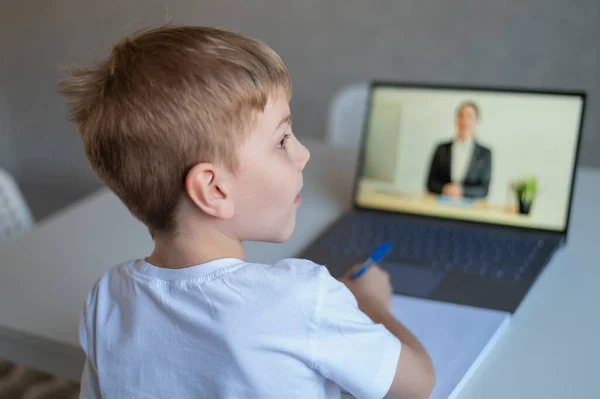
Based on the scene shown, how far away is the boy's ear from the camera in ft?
2.38

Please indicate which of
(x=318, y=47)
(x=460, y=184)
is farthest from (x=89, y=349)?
(x=318, y=47)

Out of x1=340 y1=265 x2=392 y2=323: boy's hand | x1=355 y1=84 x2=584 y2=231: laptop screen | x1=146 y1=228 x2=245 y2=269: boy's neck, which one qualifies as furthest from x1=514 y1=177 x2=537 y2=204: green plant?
x1=146 y1=228 x2=245 y2=269: boy's neck

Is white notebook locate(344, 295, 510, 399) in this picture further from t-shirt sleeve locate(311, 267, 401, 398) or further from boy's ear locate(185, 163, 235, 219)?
boy's ear locate(185, 163, 235, 219)

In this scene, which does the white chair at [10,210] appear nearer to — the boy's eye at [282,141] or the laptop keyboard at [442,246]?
the laptop keyboard at [442,246]

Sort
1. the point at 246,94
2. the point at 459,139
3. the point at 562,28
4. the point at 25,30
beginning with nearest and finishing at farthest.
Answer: the point at 246,94 → the point at 459,139 → the point at 562,28 → the point at 25,30

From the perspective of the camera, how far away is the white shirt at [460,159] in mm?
1312

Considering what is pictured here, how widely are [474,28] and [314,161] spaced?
109 centimetres

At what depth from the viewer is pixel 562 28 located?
233 centimetres

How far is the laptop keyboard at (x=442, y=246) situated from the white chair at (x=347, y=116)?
683 mm

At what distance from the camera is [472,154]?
1313 mm

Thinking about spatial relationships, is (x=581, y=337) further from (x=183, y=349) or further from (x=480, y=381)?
(x=183, y=349)

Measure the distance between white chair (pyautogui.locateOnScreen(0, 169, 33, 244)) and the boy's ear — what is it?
0.93 metres

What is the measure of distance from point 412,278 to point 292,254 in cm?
20

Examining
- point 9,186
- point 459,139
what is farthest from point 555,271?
point 9,186
